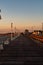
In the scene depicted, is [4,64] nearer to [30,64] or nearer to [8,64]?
[8,64]

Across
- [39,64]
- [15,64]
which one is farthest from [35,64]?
[15,64]

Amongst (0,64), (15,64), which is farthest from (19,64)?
(0,64)

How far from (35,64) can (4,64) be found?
2372mm

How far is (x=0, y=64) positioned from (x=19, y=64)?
1.46 meters

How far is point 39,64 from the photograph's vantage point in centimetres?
1620

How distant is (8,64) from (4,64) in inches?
12.0

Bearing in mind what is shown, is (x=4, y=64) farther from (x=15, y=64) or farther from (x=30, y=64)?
(x=30, y=64)

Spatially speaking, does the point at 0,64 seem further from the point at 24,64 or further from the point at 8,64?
the point at 24,64

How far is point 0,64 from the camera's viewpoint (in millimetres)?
16359

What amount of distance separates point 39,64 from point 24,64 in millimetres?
1152

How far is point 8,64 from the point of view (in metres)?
16.3

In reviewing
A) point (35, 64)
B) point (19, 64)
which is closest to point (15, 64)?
point (19, 64)

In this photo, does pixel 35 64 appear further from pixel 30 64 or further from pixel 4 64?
pixel 4 64

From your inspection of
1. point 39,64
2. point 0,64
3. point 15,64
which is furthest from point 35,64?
point 0,64
